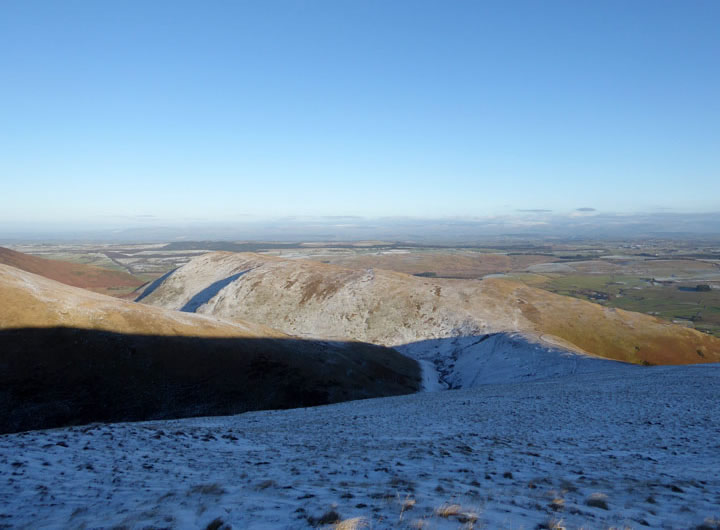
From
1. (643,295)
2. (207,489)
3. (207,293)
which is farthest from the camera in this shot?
(643,295)

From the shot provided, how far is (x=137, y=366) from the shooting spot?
113 ft

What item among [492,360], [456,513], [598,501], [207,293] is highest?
[456,513]

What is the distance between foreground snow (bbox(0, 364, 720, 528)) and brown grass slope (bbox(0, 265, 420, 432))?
15517 mm

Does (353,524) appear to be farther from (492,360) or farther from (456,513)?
(492,360)

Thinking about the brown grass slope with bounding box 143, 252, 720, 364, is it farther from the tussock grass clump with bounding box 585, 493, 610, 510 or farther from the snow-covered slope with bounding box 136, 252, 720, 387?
the tussock grass clump with bounding box 585, 493, 610, 510

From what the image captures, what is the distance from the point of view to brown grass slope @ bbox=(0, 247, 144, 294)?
135 m

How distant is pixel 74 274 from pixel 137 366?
495 ft

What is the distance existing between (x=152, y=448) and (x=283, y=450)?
4.84 meters

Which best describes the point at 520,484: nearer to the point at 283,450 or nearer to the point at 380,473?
the point at 380,473

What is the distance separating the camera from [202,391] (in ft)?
112

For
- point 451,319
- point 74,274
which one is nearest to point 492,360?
point 451,319

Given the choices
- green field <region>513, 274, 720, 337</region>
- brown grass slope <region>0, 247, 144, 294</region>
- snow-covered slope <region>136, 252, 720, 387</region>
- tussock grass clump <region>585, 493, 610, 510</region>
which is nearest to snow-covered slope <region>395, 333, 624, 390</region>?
snow-covered slope <region>136, 252, 720, 387</region>

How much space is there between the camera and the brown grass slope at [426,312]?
65.5 meters

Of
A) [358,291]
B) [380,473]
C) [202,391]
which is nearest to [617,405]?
[380,473]
